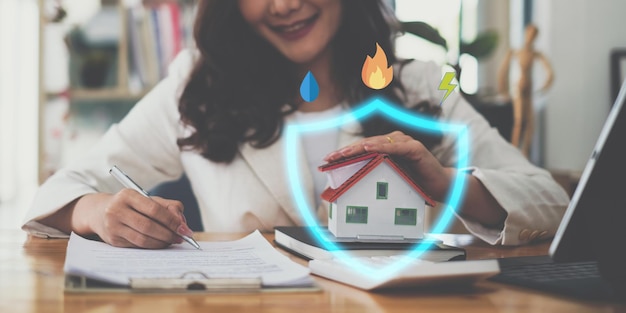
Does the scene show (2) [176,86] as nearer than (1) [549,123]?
Yes

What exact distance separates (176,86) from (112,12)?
1.41 m

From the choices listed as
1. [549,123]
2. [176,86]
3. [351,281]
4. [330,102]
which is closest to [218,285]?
[351,281]

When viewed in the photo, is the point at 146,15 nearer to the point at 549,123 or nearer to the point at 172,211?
Answer: the point at 549,123

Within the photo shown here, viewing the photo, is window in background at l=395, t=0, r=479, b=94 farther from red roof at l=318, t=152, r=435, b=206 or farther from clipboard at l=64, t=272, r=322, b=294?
clipboard at l=64, t=272, r=322, b=294

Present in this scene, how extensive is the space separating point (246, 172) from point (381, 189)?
0.58 m

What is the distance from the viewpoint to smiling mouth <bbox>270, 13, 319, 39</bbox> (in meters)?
1.12

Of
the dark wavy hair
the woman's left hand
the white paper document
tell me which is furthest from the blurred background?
the white paper document

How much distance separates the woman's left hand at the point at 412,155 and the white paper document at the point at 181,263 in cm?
15

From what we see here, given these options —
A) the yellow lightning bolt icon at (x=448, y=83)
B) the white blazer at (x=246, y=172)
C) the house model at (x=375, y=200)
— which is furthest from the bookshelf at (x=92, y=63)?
the yellow lightning bolt icon at (x=448, y=83)

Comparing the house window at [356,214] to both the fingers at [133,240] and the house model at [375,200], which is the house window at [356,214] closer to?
the house model at [375,200]

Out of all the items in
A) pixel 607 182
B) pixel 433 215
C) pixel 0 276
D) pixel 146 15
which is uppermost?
pixel 146 15

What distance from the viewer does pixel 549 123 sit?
9.07 feet

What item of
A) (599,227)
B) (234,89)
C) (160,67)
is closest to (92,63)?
(160,67)

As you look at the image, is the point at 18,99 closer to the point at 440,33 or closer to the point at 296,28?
the point at 296,28
